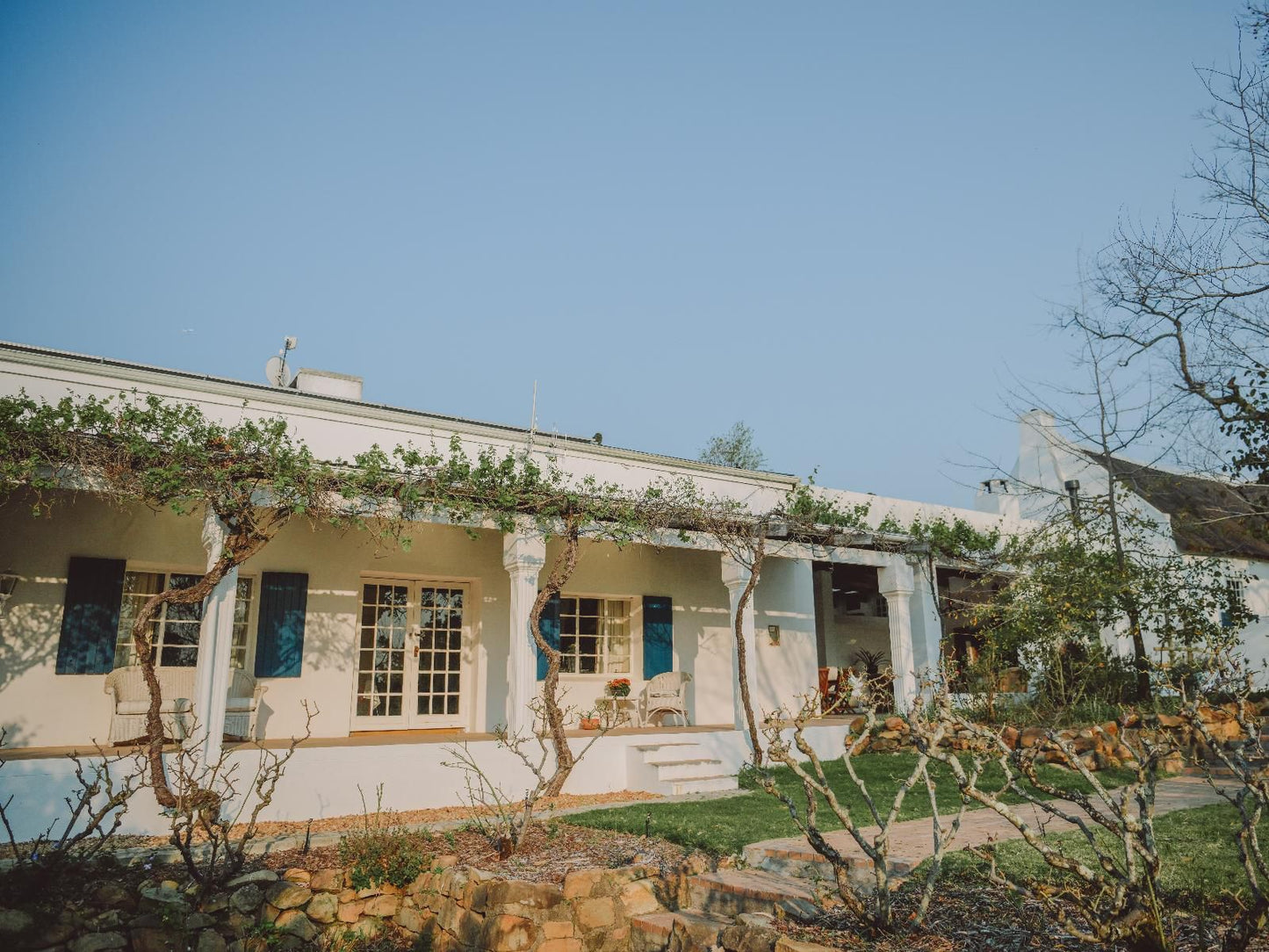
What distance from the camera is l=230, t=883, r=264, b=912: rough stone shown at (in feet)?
17.2

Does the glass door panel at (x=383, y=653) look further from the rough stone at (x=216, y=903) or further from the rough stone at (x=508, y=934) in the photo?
the rough stone at (x=508, y=934)

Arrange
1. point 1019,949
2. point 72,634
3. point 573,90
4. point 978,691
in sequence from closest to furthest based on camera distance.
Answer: point 1019,949 → point 72,634 → point 573,90 → point 978,691

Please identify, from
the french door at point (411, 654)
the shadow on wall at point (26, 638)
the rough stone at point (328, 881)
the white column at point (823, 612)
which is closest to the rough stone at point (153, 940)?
the rough stone at point (328, 881)

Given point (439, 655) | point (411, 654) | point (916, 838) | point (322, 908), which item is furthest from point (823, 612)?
point (322, 908)

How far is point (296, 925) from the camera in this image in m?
5.30

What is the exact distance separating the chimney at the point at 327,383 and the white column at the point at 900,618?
8.07 meters

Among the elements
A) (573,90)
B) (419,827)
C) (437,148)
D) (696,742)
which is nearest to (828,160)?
(573,90)

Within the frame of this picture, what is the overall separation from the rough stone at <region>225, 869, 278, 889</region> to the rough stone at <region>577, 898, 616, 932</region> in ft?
6.83

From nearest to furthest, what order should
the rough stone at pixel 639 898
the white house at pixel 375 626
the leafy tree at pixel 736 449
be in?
the rough stone at pixel 639 898 < the white house at pixel 375 626 < the leafy tree at pixel 736 449

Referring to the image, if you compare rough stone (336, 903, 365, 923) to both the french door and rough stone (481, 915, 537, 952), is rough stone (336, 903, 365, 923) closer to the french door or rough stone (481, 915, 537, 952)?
rough stone (481, 915, 537, 952)

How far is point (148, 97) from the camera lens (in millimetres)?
9688

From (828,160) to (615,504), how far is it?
5.36 m

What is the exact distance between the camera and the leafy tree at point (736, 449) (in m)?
29.7

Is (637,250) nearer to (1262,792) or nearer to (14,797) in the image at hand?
(14,797)
